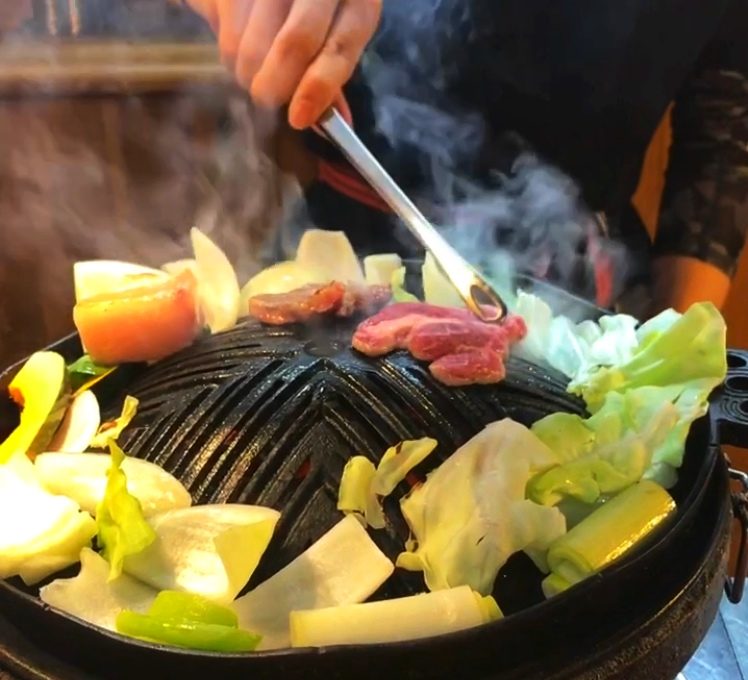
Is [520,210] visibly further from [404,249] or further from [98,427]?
[98,427]

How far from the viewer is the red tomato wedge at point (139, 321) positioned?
130 centimetres

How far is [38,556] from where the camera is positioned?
1000mm

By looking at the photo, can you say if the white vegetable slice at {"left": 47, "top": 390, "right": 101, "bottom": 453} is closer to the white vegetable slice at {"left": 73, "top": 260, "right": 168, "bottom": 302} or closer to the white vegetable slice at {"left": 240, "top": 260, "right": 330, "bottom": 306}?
the white vegetable slice at {"left": 73, "top": 260, "right": 168, "bottom": 302}

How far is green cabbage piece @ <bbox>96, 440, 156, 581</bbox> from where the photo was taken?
967mm

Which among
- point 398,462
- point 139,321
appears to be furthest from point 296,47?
point 398,462

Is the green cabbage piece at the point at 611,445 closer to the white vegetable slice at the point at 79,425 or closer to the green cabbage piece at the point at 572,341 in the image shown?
the green cabbage piece at the point at 572,341

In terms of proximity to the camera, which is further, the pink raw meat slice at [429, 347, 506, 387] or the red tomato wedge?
the red tomato wedge

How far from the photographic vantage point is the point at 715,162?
2.17 metres

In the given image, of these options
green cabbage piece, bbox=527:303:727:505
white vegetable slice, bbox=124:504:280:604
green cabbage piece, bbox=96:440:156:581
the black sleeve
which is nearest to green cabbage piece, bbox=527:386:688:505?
green cabbage piece, bbox=527:303:727:505

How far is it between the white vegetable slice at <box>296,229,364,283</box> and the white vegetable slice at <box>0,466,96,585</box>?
2.04ft

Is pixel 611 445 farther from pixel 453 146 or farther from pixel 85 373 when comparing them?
pixel 453 146

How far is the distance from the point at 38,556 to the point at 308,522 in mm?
287

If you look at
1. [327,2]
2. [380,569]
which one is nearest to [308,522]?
[380,569]

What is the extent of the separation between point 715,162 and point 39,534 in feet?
5.70
